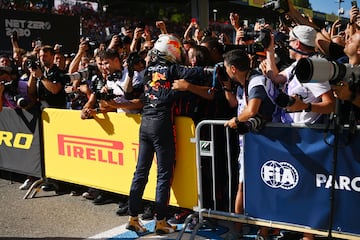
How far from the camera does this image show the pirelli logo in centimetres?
514

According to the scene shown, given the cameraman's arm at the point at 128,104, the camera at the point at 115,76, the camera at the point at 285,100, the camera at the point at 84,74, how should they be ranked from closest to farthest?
1. the camera at the point at 285,100
2. the cameraman's arm at the point at 128,104
3. the camera at the point at 115,76
4. the camera at the point at 84,74

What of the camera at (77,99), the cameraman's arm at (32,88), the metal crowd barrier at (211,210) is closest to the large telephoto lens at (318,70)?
the metal crowd barrier at (211,210)

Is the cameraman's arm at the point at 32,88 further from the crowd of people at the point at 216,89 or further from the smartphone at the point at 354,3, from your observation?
the smartphone at the point at 354,3

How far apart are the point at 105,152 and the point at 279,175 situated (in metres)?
2.31

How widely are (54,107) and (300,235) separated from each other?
3.59 meters

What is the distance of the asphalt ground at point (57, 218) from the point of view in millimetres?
4441

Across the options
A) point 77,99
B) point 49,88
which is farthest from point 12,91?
point 77,99

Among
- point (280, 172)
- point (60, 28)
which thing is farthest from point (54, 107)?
point (60, 28)

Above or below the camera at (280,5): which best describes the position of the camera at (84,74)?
below

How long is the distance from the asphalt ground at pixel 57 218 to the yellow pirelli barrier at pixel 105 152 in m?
0.28

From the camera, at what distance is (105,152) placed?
17.3 ft

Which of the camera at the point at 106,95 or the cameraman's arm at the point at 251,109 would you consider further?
the camera at the point at 106,95

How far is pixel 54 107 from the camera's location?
19.8ft

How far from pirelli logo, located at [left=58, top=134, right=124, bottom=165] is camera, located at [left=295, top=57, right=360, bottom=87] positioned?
2.77m
